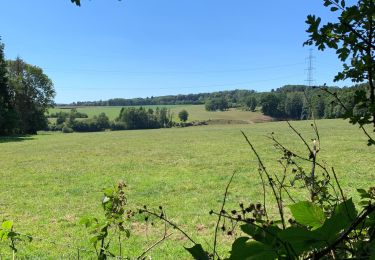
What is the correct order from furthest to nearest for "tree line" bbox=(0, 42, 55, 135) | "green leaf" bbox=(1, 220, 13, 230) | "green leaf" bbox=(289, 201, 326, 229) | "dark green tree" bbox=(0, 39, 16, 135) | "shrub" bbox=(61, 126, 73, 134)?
"shrub" bbox=(61, 126, 73, 134)
"tree line" bbox=(0, 42, 55, 135)
"dark green tree" bbox=(0, 39, 16, 135)
"green leaf" bbox=(1, 220, 13, 230)
"green leaf" bbox=(289, 201, 326, 229)

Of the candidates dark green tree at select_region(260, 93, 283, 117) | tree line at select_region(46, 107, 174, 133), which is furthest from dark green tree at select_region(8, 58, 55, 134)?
→ dark green tree at select_region(260, 93, 283, 117)

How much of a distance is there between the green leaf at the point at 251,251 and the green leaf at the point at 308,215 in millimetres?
96

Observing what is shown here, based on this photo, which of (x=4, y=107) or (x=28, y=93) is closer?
(x=4, y=107)

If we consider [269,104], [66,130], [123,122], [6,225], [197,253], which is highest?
[269,104]

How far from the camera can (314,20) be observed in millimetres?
1317

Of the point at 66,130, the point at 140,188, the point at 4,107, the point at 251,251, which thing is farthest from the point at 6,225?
the point at 66,130

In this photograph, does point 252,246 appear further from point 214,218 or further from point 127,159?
point 127,159

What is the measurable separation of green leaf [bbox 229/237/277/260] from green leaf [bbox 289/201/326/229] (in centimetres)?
10

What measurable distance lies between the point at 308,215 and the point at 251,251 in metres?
0.13

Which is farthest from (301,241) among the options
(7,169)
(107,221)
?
(7,169)

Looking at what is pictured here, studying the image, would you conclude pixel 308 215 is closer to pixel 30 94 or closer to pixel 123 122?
pixel 30 94

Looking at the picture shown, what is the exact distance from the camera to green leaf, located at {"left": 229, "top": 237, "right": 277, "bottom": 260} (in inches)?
22.2

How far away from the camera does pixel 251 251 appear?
59cm

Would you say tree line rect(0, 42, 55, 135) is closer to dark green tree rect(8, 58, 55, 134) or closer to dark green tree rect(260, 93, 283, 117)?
dark green tree rect(8, 58, 55, 134)
